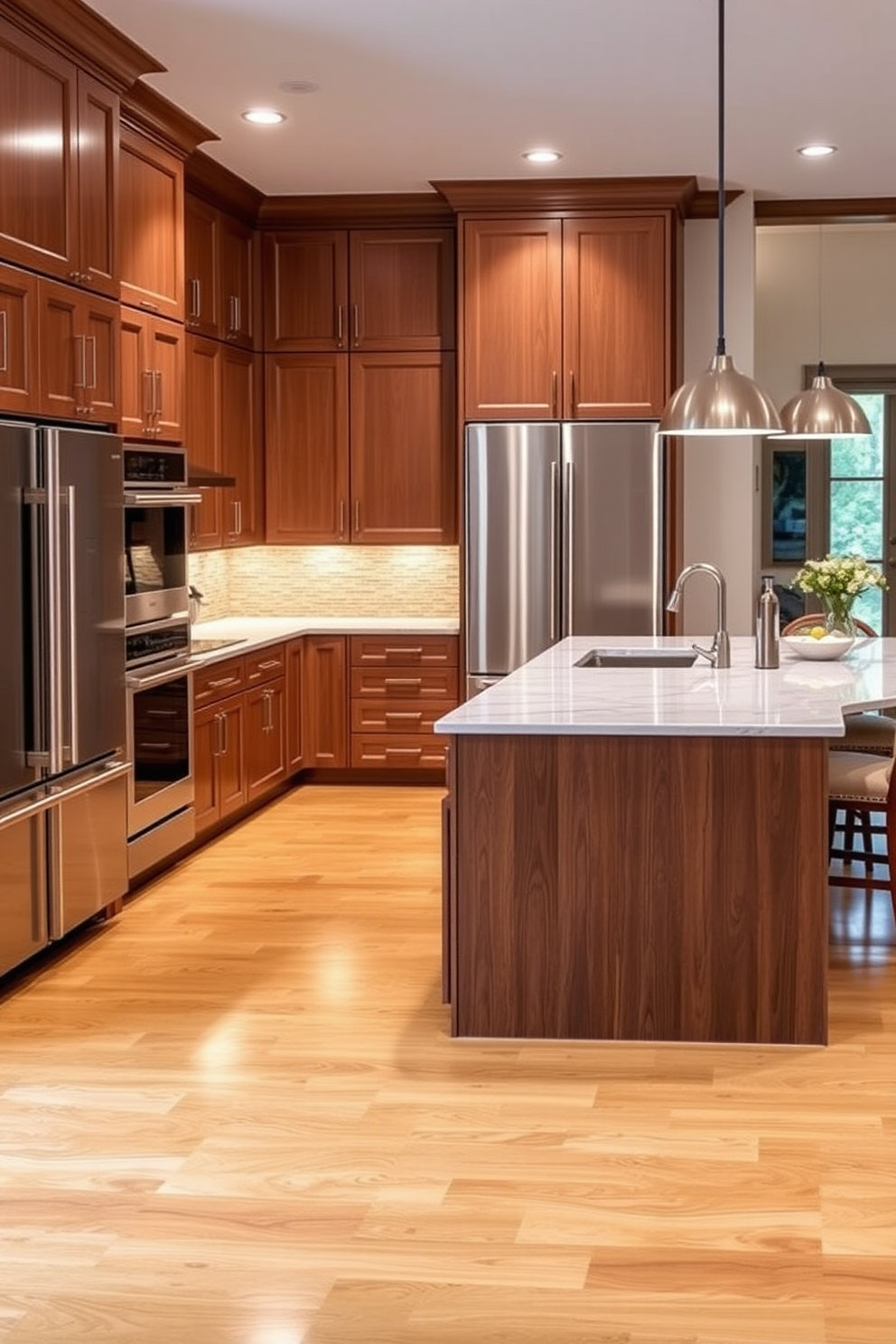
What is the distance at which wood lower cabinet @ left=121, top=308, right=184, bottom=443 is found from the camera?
5.83 m

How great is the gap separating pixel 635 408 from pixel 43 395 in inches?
134

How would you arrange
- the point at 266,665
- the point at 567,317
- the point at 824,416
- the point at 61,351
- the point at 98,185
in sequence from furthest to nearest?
the point at 567,317, the point at 266,665, the point at 824,416, the point at 98,185, the point at 61,351

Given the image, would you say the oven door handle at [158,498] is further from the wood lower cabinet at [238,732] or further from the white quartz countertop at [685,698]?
the white quartz countertop at [685,698]

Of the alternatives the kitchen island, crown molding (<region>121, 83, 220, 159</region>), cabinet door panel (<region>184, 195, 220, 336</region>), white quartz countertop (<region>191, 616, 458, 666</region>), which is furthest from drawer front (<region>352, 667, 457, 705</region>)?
the kitchen island

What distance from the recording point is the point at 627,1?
4.80 metres

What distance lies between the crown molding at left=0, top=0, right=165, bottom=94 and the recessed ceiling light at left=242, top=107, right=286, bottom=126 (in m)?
0.64

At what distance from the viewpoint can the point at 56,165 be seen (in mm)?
4844

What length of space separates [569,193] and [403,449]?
1.43 metres

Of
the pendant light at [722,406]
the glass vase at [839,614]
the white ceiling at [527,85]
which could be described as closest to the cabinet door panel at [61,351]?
the white ceiling at [527,85]

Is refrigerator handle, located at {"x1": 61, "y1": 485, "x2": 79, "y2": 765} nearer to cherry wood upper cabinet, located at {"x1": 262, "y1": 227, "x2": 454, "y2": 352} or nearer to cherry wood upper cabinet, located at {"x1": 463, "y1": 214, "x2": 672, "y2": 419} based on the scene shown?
cherry wood upper cabinet, located at {"x1": 463, "y1": 214, "x2": 672, "y2": 419}

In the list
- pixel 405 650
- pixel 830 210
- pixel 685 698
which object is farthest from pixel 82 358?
pixel 830 210

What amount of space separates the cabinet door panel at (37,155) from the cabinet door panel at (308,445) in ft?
10.2

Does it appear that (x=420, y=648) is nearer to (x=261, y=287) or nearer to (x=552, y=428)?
(x=552, y=428)

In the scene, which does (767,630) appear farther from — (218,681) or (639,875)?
(218,681)
